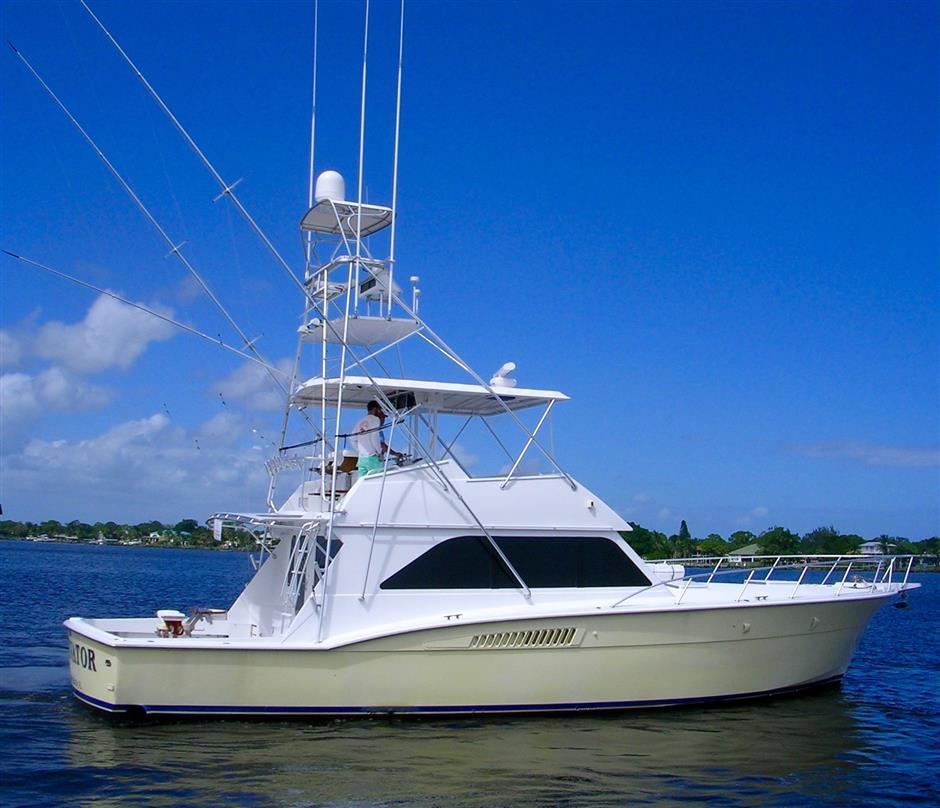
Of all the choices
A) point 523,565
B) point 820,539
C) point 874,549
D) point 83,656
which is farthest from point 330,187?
point 820,539

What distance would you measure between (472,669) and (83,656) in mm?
4256

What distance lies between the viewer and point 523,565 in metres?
11.6

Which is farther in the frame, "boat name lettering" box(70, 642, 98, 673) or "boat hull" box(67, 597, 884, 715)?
"boat name lettering" box(70, 642, 98, 673)

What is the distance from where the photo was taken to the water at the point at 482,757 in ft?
28.3

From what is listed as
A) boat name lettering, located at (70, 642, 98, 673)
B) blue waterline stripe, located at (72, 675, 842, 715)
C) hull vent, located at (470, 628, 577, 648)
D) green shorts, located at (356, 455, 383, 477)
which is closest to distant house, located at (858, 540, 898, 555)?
blue waterline stripe, located at (72, 675, 842, 715)

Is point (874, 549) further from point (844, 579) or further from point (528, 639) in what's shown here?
point (528, 639)

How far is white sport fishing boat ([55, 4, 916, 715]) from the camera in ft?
34.2

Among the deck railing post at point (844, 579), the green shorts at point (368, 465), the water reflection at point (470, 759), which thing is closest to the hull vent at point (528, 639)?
the water reflection at point (470, 759)

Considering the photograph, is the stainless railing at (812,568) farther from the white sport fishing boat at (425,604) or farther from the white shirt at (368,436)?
the white shirt at (368,436)

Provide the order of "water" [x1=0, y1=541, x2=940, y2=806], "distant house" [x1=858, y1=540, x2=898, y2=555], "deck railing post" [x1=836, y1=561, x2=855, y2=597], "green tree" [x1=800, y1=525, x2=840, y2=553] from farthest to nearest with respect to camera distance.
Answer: "green tree" [x1=800, y1=525, x2=840, y2=553]
"distant house" [x1=858, y1=540, x2=898, y2=555]
"deck railing post" [x1=836, y1=561, x2=855, y2=597]
"water" [x1=0, y1=541, x2=940, y2=806]

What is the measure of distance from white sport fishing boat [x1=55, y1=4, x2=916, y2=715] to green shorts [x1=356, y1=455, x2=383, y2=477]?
3.7 inches

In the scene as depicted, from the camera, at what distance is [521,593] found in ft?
37.6

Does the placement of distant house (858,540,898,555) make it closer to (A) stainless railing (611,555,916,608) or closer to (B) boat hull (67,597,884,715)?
(A) stainless railing (611,555,916,608)

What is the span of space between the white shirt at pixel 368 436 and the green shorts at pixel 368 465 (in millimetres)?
71
